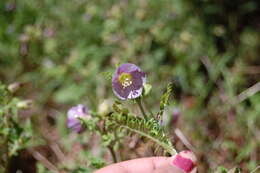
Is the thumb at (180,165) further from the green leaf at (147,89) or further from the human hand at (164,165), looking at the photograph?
the green leaf at (147,89)

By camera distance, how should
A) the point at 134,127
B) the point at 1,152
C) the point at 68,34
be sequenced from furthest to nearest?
the point at 68,34, the point at 1,152, the point at 134,127

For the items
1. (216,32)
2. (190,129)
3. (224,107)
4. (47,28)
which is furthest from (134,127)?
(47,28)

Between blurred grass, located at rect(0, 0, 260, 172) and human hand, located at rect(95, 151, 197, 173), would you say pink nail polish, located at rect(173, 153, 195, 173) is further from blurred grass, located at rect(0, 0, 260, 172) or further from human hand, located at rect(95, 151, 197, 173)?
blurred grass, located at rect(0, 0, 260, 172)

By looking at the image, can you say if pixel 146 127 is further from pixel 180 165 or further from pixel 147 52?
pixel 147 52

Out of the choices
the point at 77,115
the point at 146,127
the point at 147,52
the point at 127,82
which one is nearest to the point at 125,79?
the point at 127,82

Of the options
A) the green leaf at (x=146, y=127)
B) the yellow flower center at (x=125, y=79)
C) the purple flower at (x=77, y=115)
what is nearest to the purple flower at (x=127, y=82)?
the yellow flower center at (x=125, y=79)

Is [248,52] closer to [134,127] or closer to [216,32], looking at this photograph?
[216,32]

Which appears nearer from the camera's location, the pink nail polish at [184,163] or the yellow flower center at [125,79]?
the pink nail polish at [184,163]

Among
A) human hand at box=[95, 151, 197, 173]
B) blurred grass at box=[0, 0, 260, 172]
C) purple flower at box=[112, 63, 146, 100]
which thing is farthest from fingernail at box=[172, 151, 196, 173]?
blurred grass at box=[0, 0, 260, 172]

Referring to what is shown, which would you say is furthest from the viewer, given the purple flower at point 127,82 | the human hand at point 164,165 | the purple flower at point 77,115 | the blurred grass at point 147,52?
the blurred grass at point 147,52
